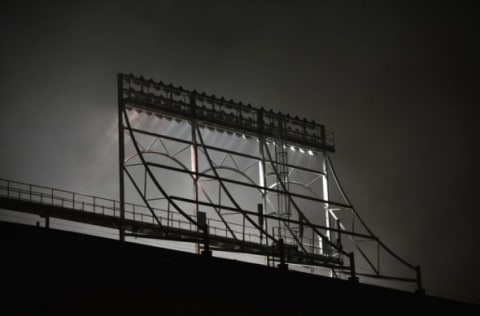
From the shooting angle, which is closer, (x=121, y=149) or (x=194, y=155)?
(x=121, y=149)

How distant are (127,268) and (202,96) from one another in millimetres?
14938

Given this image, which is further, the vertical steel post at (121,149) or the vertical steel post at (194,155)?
the vertical steel post at (194,155)

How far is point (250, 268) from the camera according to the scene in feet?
97.6

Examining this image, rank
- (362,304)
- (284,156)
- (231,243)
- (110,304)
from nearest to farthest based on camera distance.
→ (110,304), (362,304), (231,243), (284,156)

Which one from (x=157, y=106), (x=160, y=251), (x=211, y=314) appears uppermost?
(x=157, y=106)

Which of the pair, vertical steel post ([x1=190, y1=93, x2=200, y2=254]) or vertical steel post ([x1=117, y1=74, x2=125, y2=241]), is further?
vertical steel post ([x1=190, y1=93, x2=200, y2=254])

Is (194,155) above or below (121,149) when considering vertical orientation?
above

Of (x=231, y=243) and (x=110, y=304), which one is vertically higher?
(x=231, y=243)

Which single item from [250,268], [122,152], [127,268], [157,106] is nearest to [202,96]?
[157,106]

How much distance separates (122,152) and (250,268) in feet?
29.2

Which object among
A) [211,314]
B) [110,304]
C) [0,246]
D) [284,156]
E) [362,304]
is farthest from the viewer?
[284,156]

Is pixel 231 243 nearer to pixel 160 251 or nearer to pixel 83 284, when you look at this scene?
pixel 160 251

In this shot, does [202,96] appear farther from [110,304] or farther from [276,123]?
[110,304]

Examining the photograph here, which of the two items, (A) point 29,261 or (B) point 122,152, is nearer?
(A) point 29,261
